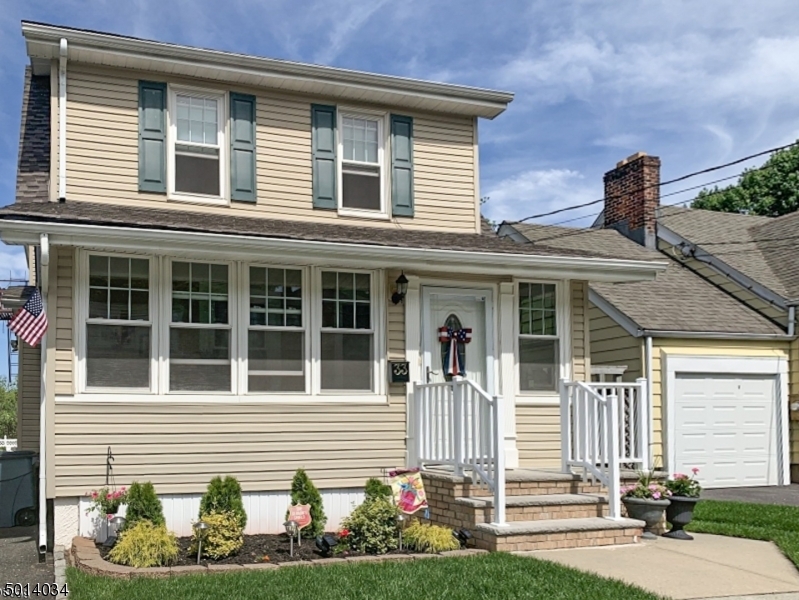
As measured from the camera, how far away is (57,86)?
9.95 meters

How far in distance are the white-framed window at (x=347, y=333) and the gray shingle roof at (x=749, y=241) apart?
9.02 m

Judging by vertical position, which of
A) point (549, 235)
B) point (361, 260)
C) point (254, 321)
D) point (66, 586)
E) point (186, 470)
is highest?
point (549, 235)

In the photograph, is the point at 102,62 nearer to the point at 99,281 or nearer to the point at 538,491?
the point at 99,281

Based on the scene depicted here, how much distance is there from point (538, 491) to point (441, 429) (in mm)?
1204

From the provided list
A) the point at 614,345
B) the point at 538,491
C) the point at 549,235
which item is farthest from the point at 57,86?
the point at 549,235

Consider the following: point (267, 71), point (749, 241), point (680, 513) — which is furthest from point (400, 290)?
point (749, 241)

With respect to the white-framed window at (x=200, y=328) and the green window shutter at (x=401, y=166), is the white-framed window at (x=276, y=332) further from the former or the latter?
the green window shutter at (x=401, y=166)

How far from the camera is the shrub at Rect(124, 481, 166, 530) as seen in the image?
8477 millimetres

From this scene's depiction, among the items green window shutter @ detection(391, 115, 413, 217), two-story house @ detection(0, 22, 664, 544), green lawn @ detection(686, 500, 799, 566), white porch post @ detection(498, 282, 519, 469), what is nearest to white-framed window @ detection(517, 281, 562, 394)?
two-story house @ detection(0, 22, 664, 544)

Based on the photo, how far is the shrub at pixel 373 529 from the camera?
8.11m

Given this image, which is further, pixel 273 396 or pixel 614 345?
pixel 614 345

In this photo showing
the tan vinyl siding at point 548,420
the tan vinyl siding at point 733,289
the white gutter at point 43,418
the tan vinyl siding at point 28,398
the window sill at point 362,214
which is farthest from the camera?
the tan vinyl siding at point 733,289

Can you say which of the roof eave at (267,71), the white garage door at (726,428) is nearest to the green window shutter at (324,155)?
the roof eave at (267,71)

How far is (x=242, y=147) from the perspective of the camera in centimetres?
1055
